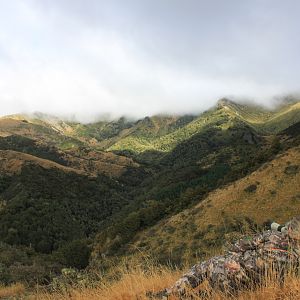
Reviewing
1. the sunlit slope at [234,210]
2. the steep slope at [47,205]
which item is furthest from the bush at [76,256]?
the steep slope at [47,205]

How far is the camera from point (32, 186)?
162 m

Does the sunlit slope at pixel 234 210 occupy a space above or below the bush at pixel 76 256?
above

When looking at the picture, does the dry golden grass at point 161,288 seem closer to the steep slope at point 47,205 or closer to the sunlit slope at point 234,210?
the sunlit slope at point 234,210

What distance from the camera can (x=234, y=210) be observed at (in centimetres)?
4756

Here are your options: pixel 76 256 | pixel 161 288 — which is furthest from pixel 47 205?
pixel 161 288

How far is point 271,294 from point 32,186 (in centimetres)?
16623

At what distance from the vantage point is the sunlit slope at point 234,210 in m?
43.0

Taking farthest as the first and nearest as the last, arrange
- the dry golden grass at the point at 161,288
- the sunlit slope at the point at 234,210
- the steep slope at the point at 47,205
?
the steep slope at the point at 47,205, the sunlit slope at the point at 234,210, the dry golden grass at the point at 161,288

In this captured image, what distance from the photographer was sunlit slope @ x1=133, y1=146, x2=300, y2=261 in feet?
141

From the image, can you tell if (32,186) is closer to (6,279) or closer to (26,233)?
(26,233)

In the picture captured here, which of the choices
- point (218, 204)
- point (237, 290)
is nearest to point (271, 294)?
point (237, 290)

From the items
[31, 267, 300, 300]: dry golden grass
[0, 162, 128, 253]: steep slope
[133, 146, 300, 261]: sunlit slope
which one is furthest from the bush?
[31, 267, 300, 300]: dry golden grass

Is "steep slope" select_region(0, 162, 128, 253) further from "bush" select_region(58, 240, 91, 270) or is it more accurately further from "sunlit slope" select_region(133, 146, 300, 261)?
"sunlit slope" select_region(133, 146, 300, 261)

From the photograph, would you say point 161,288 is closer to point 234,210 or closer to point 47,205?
point 234,210
